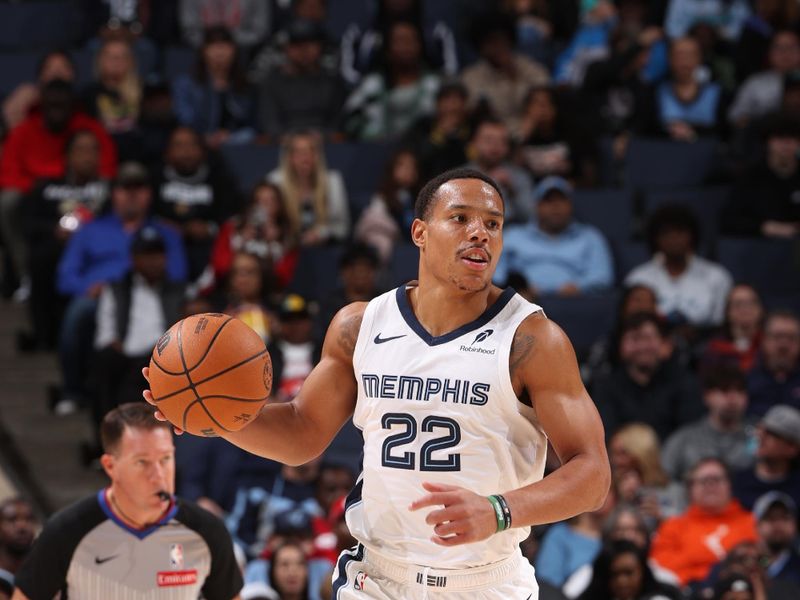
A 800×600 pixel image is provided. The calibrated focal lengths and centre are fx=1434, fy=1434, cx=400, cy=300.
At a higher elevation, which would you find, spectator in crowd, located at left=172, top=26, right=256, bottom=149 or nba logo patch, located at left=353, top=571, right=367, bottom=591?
spectator in crowd, located at left=172, top=26, right=256, bottom=149

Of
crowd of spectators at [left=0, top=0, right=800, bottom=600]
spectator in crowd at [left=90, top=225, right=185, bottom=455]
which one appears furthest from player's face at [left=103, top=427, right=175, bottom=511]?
spectator in crowd at [left=90, top=225, right=185, bottom=455]

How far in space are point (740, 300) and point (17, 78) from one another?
6442 mm

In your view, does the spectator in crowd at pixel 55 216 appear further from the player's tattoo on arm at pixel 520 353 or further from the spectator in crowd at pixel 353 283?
the player's tattoo on arm at pixel 520 353

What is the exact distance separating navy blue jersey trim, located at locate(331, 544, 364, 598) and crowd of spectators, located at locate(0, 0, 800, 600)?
9.43 feet

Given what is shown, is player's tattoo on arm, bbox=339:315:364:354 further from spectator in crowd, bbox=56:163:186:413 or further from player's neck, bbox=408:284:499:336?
spectator in crowd, bbox=56:163:186:413

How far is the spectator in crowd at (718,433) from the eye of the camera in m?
9.38

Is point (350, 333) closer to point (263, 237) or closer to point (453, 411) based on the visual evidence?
point (453, 411)

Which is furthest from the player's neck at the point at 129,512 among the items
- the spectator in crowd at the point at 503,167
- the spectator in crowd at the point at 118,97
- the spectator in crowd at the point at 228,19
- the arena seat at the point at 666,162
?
the spectator in crowd at the point at 228,19

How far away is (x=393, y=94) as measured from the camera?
12211 millimetres

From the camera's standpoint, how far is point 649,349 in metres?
9.66

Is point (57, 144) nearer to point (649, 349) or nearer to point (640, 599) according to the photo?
point (649, 349)

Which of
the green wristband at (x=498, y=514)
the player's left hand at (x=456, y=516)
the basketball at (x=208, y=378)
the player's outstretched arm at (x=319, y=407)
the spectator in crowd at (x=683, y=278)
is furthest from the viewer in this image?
the spectator in crowd at (x=683, y=278)

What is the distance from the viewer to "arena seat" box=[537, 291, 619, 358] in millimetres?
10367

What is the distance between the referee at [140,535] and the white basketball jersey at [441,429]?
93cm
